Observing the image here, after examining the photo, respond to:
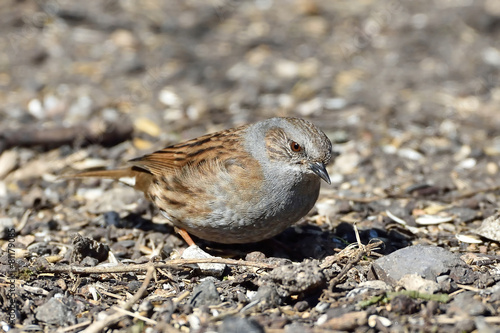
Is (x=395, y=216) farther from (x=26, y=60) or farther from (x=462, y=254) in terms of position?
(x=26, y=60)

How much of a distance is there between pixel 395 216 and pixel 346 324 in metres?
2.10

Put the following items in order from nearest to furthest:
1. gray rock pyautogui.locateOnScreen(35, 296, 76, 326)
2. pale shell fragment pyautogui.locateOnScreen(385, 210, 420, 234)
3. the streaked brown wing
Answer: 1. gray rock pyautogui.locateOnScreen(35, 296, 76, 326)
2. the streaked brown wing
3. pale shell fragment pyautogui.locateOnScreen(385, 210, 420, 234)

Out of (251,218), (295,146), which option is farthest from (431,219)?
(251,218)

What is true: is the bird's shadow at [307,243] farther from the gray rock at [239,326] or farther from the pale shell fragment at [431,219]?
the gray rock at [239,326]

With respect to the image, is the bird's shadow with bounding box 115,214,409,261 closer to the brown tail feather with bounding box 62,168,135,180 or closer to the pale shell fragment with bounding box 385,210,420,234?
the pale shell fragment with bounding box 385,210,420,234

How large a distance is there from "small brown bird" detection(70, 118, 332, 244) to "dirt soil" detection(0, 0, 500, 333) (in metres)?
0.34

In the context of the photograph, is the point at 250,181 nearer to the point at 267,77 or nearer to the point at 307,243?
the point at 307,243

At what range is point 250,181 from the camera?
4.55 metres

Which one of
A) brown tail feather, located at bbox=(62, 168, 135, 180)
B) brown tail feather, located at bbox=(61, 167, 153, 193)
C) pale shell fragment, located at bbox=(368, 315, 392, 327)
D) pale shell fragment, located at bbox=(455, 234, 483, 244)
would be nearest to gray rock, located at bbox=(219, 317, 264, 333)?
pale shell fragment, located at bbox=(368, 315, 392, 327)

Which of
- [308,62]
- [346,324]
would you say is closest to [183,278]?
[346,324]

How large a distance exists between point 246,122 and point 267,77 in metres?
1.51

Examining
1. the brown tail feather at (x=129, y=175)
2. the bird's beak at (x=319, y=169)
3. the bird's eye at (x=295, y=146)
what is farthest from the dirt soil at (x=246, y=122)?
the bird's eye at (x=295, y=146)

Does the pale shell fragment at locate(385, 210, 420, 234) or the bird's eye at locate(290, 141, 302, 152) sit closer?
the bird's eye at locate(290, 141, 302, 152)

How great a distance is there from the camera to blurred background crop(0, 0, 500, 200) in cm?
690
